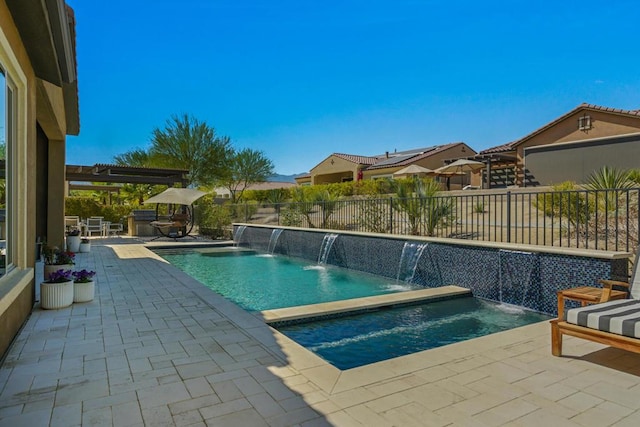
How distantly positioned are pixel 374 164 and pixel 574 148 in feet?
55.3

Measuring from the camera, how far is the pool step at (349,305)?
16.6ft

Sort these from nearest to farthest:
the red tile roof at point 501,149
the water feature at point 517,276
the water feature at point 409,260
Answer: the water feature at point 517,276, the water feature at point 409,260, the red tile roof at point 501,149

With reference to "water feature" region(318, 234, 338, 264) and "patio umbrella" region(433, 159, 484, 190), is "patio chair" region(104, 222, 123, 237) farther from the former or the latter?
"patio umbrella" region(433, 159, 484, 190)

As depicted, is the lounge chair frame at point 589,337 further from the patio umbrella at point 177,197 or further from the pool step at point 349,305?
the patio umbrella at point 177,197

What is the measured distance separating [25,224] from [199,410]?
3466mm

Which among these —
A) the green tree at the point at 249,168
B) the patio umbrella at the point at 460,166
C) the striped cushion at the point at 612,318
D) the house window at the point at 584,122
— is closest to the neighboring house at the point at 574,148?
the house window at the point at 584,122

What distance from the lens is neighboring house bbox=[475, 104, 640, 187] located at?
17.3m

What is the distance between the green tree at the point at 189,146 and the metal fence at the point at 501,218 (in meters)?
13.2

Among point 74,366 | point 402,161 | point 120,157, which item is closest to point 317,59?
point 402,161

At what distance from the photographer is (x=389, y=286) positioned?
778 cm

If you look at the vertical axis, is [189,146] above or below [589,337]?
above

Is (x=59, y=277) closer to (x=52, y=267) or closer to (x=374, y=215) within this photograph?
(x=52, y=267)

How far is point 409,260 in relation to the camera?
27.1ft

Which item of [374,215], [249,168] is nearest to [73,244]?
[374,215]
